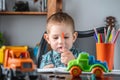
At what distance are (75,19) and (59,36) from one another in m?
1.07

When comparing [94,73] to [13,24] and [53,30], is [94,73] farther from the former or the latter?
[13,24]

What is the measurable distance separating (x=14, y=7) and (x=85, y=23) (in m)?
0.57

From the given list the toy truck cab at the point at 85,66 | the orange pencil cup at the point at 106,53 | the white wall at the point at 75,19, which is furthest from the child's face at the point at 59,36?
the white wall at the point at 75,19

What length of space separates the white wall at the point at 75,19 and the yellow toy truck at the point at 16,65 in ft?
4.37

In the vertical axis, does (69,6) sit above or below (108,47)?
above

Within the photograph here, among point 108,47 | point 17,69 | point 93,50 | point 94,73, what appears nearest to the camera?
point 17,69

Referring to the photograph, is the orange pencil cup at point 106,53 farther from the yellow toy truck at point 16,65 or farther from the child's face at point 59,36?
the yellow toy truck at point 16,65

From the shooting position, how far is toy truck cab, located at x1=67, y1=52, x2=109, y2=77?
2.65 ft

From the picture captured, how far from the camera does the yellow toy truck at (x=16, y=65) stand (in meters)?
0.67

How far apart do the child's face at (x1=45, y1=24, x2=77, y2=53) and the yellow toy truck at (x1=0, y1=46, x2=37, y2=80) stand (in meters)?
0.49

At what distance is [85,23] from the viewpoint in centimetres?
227

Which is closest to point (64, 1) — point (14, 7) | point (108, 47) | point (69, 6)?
point (69, 6)

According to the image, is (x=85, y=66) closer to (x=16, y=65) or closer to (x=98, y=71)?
(x=98, y=71)

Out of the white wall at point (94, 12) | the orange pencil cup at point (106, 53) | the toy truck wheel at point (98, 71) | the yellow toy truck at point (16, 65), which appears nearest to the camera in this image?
the yellow toy truck at point (16, 65)
